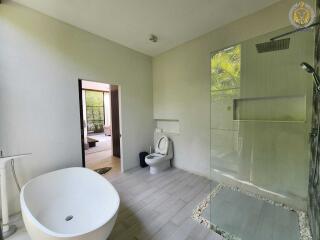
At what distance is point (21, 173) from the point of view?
2.01 meters

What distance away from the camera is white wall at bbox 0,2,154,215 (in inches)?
74.2

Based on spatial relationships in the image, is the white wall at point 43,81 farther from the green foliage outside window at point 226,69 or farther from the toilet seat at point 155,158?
the green foliage outside window at point 226,69

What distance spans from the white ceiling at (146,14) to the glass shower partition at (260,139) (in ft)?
1.67

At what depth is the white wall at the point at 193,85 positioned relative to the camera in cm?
232

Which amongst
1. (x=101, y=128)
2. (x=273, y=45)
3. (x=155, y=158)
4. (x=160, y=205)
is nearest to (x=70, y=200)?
(x=160, y=205)

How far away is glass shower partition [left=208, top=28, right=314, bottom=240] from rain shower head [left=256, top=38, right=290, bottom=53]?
0.15 feet


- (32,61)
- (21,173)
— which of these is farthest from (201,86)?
(21,173)

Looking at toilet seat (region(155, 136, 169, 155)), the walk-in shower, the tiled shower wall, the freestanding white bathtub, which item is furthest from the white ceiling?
the freestanding white bathtub

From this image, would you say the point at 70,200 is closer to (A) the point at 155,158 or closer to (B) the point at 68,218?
(B) the point at 68,218

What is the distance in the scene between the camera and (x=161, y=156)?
324 centimetres

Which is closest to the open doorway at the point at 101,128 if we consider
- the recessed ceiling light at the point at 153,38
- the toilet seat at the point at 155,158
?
the toilet seat at the point at 155,158

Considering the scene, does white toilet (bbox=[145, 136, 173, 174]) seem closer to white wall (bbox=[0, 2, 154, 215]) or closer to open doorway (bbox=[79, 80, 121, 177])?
open doorway (bbox=[79, 80, 121, 177])

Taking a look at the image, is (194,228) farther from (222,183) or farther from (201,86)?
(201,86)

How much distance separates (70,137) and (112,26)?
1987 mm
